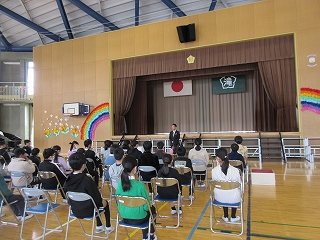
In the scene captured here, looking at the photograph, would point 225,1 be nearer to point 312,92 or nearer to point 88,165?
point 312,92

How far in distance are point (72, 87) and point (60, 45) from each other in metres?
2.60

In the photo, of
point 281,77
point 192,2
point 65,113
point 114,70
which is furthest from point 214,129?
point 65,113

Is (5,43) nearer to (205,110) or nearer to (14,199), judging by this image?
(205,110)

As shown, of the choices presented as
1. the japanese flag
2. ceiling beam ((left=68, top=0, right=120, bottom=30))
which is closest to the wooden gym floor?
the japanese flag

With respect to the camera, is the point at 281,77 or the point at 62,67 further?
the point at 62,67

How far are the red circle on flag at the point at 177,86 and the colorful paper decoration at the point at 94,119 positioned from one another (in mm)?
3818

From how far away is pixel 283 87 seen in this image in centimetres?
955

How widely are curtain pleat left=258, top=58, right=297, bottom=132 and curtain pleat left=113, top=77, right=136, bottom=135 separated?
599 centimetres

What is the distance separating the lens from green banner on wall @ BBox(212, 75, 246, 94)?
12.1m

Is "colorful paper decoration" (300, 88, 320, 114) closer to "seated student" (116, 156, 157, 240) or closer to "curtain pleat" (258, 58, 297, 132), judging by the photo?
"curtain pleat" (258, 58, 297, 132)

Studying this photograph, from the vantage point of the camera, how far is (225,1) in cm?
1277

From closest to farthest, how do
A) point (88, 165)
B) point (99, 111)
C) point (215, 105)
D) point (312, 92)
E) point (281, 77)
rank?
point (88, 165) → point (312, 92) → point (281, 77) → point (99, 111) → point (215, 105)

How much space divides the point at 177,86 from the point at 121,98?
329 cm

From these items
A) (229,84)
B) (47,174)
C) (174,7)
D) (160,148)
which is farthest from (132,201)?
(174,7)
